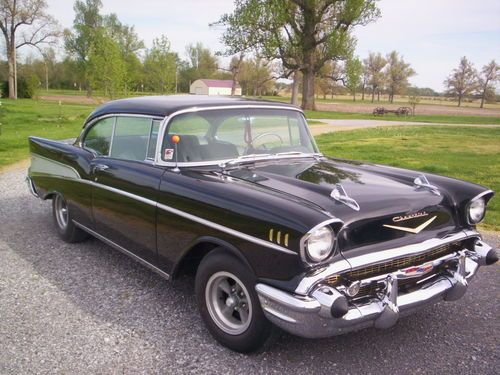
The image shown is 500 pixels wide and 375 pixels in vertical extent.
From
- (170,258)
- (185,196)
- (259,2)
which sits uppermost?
(259,2)

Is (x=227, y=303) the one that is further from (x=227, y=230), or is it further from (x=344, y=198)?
(x=344, y=198)

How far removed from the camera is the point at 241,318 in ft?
9.84

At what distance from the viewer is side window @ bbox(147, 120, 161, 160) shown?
3725 mm

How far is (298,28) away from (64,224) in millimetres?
32795

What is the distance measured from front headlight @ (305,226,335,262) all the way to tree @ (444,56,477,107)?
7371 cm

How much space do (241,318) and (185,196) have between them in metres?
0.93

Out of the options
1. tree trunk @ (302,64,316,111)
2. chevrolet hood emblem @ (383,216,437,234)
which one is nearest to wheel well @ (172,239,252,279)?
chevrolet hood emblem @ (383,216,437,234)

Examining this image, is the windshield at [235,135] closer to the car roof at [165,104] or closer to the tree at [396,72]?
the car roof at [165,104]

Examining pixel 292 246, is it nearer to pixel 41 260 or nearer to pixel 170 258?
pixel 170 258

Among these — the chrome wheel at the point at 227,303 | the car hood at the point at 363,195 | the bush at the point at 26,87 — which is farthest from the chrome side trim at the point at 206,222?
the bush at the point at 26,87

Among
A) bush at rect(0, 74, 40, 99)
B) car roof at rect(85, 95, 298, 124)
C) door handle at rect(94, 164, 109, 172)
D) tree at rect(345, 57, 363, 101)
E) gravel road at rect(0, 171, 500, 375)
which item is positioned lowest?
gravel road at rect(0, 171, 500, 375)

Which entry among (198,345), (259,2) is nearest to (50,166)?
(198,345)

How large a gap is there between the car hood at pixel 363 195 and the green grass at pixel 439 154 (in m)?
3.18

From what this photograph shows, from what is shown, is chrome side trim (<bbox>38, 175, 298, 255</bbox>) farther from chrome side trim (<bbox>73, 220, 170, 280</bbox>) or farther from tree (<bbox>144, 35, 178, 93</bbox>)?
tree (<bbox>144, 35, 178, 93</bbox>)
